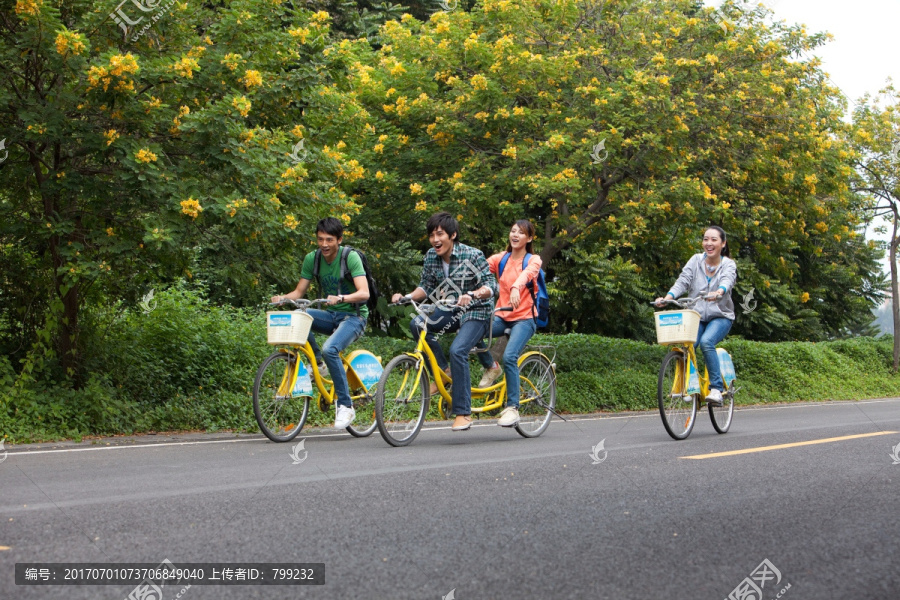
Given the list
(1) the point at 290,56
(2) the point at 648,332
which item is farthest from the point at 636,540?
(2) the point at 648,332

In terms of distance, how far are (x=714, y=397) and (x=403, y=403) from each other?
3364mm

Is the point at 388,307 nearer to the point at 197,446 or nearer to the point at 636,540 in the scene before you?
the point at 197,446

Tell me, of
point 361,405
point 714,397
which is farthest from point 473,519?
point 714,397

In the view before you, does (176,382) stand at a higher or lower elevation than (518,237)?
lower

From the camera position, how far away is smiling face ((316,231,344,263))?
28.2ft

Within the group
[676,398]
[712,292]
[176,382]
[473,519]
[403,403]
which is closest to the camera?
[473,519]

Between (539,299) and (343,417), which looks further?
(539,299)

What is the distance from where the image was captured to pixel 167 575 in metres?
3.68

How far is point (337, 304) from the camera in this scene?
8.90 metres

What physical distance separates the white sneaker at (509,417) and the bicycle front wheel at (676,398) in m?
1.47

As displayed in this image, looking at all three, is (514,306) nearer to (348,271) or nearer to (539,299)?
(539,299)

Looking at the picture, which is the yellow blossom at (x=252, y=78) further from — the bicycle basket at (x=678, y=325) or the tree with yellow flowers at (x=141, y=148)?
the bicycle basket at (x=678, y=325)

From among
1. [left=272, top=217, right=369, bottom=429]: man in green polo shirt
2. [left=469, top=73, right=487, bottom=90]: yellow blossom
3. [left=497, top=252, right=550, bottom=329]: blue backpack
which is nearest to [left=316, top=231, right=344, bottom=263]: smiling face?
[left=272, top=217, right=369, bottom=429]: man in green polo shirt

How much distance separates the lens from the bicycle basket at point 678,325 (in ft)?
30.0
